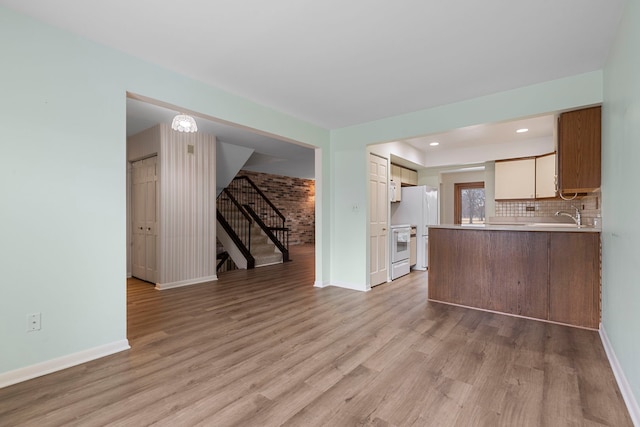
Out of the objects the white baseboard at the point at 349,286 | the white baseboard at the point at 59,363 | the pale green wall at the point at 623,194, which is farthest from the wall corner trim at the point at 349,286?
the white baseboard at the point at 59,363

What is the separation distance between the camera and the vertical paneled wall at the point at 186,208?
4.57m

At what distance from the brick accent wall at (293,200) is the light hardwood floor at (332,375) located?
270 inches

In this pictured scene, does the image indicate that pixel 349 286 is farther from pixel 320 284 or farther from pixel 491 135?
pixel 491 135

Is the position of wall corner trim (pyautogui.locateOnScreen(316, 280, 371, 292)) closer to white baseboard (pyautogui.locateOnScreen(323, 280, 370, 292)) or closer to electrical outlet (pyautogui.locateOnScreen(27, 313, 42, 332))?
white baseboard (pyautogui.locateOnScreen(323, 280, 370, 292))

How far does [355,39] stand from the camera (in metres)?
2.29

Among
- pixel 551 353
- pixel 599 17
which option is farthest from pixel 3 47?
pixel 551 353

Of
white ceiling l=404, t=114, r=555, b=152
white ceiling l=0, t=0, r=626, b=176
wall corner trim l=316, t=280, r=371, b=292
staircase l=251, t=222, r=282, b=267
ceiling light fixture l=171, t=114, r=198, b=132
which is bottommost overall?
wall corner trim l=316, t=280, r=371, b=292

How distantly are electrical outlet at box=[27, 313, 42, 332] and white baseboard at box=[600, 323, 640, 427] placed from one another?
370cm

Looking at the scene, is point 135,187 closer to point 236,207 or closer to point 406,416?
point 236,207

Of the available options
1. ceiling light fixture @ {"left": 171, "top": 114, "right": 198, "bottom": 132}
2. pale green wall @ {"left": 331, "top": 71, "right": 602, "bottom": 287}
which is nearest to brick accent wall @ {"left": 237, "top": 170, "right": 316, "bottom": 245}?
pale green wall @ {"left": 331, "top": 71, "right": 602, "bottom": 287}

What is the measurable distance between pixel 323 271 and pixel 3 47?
403 cm

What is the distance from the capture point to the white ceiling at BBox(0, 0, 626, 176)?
196 cm

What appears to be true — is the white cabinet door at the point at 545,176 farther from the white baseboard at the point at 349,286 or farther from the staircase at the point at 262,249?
the staircase at the point at 262,249

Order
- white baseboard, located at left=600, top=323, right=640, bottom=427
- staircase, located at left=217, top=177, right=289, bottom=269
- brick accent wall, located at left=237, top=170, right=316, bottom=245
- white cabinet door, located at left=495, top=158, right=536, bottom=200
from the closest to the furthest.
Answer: white baseboard, located at left=600, top=323, right=640, bottom=427 → white cabinet door, located at left=495, top=158, right=536, bottom=200 → staircase, located at left=217, top=177, right=289, bottom=269 → brick accent wall, located at left=237, top=170, right=316, bottom=245
